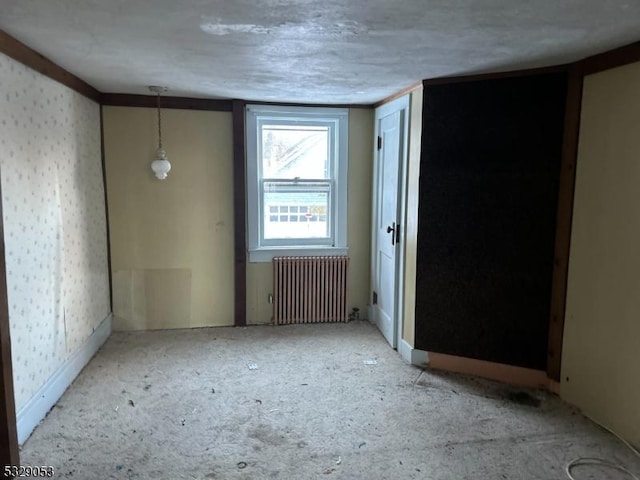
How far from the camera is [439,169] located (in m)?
3.29

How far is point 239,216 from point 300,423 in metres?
2.12

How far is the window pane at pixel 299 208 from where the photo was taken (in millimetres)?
4422

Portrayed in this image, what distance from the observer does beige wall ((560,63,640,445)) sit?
2.48 m

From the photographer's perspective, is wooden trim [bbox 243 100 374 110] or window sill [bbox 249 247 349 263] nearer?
wooden trim [bbox 243 100 374 110]

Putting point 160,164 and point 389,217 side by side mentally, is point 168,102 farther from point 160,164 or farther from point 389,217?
point 389,217

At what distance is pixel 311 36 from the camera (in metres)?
2.21

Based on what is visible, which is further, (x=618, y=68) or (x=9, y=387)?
(x=618, y=68)

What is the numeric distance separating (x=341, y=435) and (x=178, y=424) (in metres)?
0.96

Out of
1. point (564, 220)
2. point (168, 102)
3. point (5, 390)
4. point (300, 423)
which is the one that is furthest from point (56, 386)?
point (564, 220)

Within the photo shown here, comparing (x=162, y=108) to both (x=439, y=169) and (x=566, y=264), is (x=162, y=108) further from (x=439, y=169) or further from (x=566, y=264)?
(x=566, y=264)

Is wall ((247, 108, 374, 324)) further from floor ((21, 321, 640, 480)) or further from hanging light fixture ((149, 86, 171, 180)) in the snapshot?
hanging light fixture ((149, 86, 171, 180))

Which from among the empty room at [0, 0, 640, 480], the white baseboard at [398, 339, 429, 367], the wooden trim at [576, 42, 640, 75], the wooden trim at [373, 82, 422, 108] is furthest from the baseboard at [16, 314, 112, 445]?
the wooden trim at [576, 42, 640, 75]

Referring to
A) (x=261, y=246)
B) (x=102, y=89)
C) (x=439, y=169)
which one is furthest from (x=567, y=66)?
(x=102, y=89)

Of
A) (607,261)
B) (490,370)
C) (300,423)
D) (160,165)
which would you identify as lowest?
(300,423)
